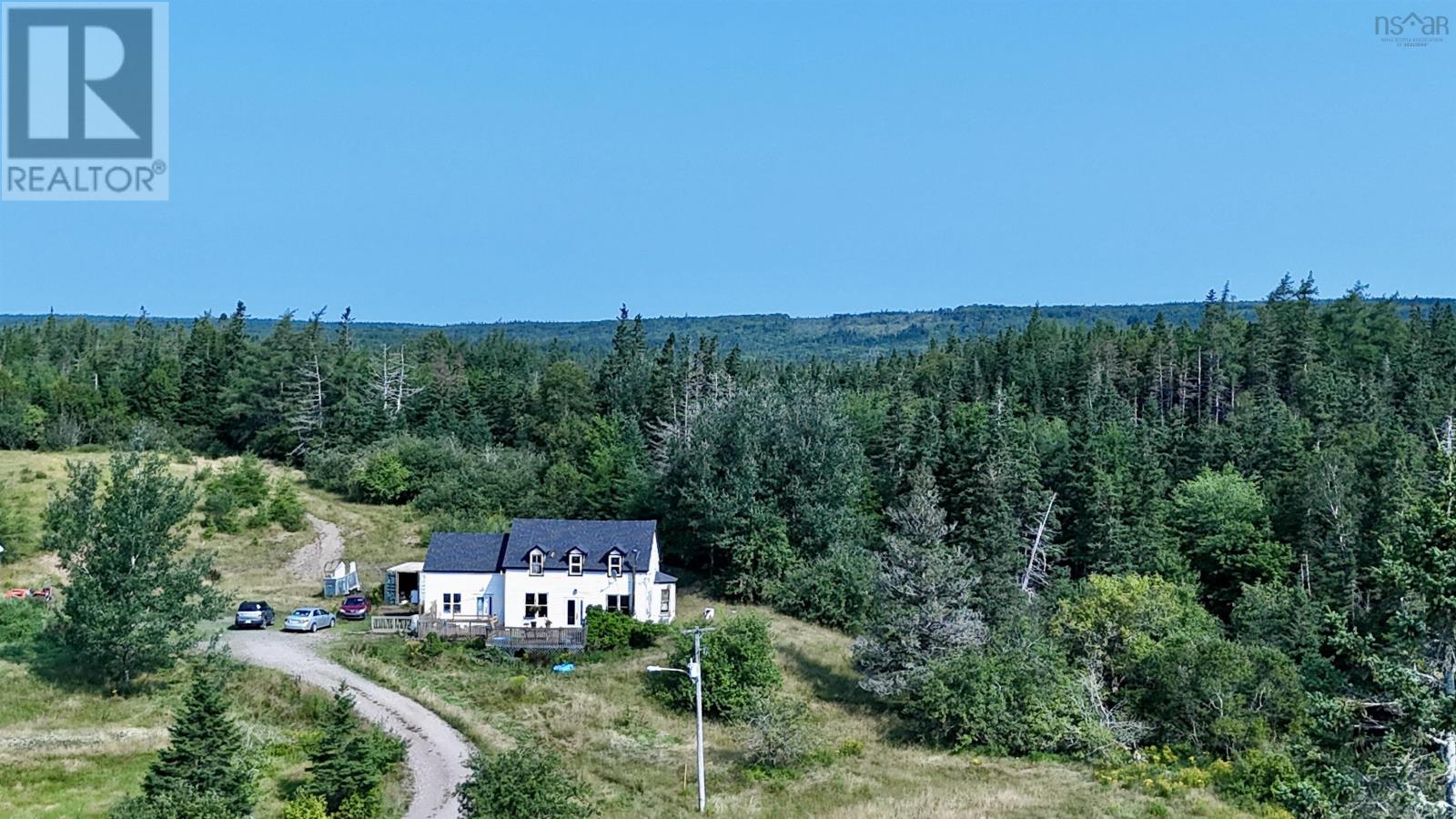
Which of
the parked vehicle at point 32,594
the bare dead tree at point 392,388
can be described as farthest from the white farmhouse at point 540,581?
the bare dead tree at point 392,388

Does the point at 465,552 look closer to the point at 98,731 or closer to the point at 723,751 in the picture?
the point at 98,731

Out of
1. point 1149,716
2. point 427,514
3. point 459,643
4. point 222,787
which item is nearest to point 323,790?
point 222,787

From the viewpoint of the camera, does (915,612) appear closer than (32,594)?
Yes

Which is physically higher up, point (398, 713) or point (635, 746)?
point (398, 713)

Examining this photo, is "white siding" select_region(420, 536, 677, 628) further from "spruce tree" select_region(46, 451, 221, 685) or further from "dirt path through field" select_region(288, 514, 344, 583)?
"dirt path through field" select_region(288, 514, 344, 583)

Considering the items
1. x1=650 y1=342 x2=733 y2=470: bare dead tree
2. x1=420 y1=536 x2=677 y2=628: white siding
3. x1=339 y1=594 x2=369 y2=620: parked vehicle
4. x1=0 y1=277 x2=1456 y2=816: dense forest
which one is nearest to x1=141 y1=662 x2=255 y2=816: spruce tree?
x1=0 y1=277 x2=1456 y2=816: dense forest

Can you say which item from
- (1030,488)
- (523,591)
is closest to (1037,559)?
(1030,488)

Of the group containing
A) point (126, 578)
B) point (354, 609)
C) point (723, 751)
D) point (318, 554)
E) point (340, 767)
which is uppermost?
point (126, 578)
